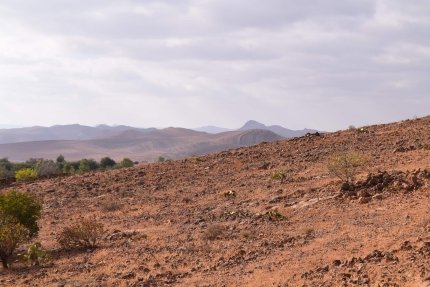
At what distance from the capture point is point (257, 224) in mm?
16234

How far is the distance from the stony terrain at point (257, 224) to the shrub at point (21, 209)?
101 cm

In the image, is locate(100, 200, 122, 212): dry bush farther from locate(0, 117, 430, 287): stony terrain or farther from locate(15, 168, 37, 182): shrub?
locate(15, 168, 37, 182): shrub

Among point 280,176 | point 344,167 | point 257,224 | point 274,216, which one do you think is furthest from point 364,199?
point 280,176

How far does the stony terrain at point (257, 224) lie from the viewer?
10.8 m

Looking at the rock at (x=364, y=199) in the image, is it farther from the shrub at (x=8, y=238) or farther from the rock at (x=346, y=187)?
the shrub at (x=8, y=238)

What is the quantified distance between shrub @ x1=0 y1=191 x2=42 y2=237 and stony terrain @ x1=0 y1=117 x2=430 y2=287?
1.01 meters

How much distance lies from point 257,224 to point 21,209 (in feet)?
26.2

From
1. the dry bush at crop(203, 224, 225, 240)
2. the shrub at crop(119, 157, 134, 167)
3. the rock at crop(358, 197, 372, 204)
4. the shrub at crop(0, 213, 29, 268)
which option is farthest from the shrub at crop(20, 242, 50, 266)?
the shrub at crop(119, 157, 134, 167)

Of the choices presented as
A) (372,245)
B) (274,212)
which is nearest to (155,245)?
(274,212)

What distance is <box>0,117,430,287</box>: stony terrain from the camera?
10.8 m

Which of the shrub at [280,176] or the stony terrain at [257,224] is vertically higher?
the shrub at [280,176]

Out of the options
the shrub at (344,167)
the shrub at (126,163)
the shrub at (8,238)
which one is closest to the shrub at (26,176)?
the shrub at (126,163)

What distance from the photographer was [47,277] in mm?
13320

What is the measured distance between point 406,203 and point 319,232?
3.04m
